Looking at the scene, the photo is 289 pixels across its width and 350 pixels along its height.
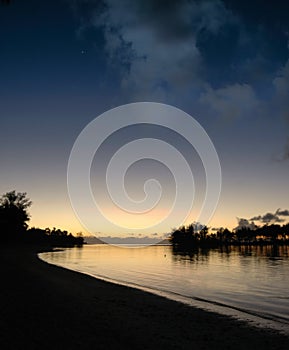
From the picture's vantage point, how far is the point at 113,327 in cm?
1311

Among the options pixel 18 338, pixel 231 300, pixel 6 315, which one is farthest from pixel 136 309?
pixel 231 300

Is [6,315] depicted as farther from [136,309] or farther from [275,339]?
[275,339]

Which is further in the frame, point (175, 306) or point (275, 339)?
point (175, 306)

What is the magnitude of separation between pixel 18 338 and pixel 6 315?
3.37 m

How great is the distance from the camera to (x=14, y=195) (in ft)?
384

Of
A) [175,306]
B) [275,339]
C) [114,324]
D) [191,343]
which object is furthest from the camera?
[175,306]

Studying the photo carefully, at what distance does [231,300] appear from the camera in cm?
2462

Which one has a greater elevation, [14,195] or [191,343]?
[14,195]

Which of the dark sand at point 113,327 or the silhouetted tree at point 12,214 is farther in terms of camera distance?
the silhouetted tree at point 12,214

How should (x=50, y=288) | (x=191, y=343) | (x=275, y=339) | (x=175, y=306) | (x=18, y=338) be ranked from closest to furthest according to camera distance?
(x=18, y=338), (x=191, y=343), (x=275, y=339), (x=175, y=306), (x=50, y=288)

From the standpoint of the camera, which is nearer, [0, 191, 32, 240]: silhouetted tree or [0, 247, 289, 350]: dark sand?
[0, 247, 289, 350]: dark sand

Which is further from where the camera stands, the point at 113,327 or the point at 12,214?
the point at 12,214

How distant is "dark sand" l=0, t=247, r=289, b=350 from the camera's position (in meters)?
10.8

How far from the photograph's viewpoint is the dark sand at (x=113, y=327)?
425 inches
